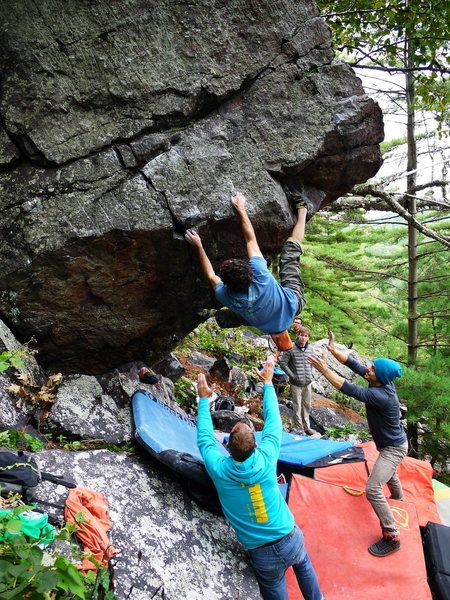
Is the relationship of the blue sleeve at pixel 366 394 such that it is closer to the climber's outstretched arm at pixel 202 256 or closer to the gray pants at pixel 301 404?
the climber's outstretched arm at pixel 202 256

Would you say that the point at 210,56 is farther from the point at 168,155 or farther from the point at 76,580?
the point at 76,580

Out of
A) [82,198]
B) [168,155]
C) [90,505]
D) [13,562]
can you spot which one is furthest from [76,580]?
[168,155]

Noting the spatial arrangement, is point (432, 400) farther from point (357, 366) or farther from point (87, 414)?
point (87, 414)

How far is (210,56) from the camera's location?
206 inches

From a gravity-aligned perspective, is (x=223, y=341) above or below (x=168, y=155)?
below

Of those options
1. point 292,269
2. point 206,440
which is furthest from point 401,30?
point 206,440

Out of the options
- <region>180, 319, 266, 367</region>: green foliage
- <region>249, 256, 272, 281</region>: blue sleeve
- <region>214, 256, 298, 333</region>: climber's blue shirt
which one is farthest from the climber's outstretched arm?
<region>180, 319, 266, 367</region>: green foliage

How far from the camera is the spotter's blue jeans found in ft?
14.4

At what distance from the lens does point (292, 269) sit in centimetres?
568

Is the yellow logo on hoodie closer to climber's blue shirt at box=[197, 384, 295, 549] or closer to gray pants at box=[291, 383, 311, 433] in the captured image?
climber's blue shirt at box=[197, 384, 295, 549]

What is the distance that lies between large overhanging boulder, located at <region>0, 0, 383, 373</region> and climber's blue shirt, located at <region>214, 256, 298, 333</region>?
0.78 metres

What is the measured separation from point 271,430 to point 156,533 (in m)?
1.54

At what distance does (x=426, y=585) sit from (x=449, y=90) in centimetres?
795

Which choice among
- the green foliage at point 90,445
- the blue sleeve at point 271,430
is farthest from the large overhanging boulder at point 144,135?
the blue sleeve at point 271,430
